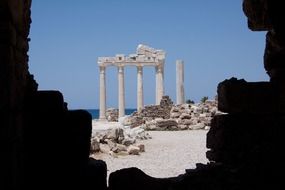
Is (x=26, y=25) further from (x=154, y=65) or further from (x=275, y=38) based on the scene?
(x=154, y=65)

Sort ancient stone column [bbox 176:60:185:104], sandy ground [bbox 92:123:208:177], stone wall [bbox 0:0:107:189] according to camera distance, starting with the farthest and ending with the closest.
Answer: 1. ancient stone column [bbox 176:60:185:104]
2. sandy ground [bbox 92:123:208:177]
3. stone wall [bbox 0:0:107:189]

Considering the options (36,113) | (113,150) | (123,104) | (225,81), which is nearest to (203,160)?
(113,150)

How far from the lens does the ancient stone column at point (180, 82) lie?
43406mm

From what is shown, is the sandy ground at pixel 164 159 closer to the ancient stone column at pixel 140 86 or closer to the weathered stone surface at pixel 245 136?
the weathered stone surface at pixel 245 136

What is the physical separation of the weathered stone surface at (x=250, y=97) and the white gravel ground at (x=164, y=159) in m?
6.01

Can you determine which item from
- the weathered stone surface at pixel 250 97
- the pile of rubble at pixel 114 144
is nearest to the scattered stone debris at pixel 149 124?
the pile of rubble at pixel 114 144

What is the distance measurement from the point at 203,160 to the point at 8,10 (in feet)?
38.7

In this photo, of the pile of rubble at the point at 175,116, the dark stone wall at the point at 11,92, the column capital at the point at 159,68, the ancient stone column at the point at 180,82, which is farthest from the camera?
the column capital at the point at 159,68

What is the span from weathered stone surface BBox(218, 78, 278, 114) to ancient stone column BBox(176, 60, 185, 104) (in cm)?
3711

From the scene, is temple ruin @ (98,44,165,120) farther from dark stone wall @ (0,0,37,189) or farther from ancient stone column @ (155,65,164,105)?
dark stone wall @ (0,0,37,189)

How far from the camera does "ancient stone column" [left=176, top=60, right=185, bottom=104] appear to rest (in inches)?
1709

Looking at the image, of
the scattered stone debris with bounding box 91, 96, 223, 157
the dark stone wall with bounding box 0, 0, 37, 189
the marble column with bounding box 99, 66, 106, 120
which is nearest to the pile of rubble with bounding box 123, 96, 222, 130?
the scattered stone debris with bounding box 91, 96, 223, 157

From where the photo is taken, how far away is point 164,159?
15750mm

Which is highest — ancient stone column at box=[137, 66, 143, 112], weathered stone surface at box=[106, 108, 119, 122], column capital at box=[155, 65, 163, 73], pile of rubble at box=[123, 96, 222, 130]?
column capital at box=[155, 65, 163, 73]
